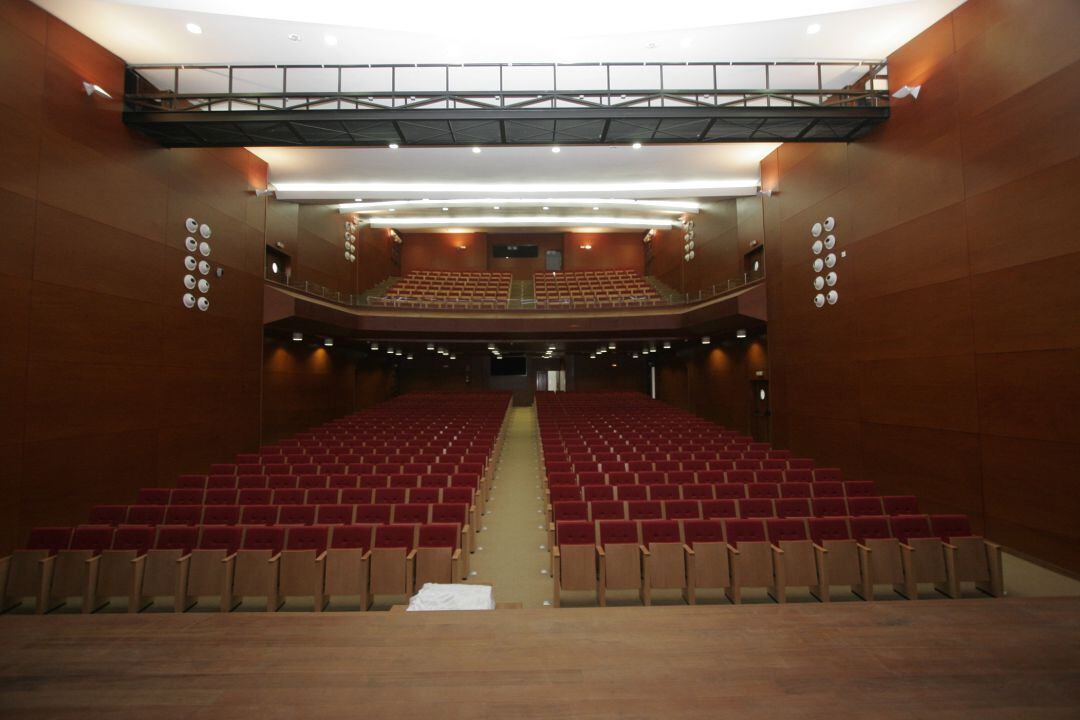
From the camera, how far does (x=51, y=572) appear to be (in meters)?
3.94

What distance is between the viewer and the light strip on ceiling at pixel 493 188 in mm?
11148

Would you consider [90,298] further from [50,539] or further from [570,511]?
[570,511]

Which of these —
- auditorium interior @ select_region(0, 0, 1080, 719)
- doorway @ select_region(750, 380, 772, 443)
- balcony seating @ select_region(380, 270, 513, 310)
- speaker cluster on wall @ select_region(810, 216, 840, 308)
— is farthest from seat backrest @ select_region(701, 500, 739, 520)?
balcony seating @ select_region(380, 270, 513, 310)

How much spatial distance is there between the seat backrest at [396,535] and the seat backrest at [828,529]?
3693 mm

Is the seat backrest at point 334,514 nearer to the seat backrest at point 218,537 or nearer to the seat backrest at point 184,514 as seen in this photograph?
the seat backrest at point 218,537

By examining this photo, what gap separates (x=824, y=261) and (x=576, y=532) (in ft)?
22.0

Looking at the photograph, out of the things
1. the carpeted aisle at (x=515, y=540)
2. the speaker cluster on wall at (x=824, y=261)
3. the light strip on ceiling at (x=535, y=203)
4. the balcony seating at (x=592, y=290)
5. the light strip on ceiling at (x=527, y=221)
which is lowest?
the carpeted aisle at (x=515, y=540)

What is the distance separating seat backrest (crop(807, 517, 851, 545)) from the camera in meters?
4.41

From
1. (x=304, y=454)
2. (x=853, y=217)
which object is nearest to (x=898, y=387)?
(x=853, y=217)

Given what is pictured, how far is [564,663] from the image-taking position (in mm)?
2326

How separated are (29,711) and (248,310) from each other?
8446 mm

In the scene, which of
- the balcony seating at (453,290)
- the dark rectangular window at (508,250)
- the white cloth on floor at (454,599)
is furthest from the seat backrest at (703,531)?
the dark rectangular window at (508,250)

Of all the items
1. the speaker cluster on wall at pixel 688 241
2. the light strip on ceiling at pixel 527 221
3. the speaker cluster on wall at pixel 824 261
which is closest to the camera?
the speaker cluster on wall at pixel 824 261

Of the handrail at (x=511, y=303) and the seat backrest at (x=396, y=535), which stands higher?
the handrail at (x=511, y=303)
